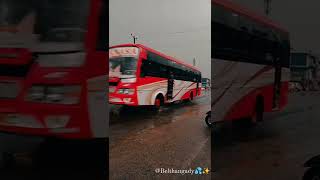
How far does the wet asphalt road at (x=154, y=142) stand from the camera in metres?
2.95

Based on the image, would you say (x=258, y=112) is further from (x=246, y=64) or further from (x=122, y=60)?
(x=122, y=60)

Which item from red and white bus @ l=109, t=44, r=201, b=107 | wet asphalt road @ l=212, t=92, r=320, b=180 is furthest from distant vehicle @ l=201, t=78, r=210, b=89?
wet asphalt road @ l=212, t=92, r=320, b=180

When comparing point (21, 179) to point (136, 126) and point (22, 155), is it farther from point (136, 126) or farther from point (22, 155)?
point (136, 126)

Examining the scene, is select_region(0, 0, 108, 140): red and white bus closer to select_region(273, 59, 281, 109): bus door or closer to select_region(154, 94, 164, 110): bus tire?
select_region(154, 94, 164, 110): bus tire

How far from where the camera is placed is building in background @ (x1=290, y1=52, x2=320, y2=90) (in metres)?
3.24

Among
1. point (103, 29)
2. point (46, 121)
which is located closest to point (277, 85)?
point (103, 29)

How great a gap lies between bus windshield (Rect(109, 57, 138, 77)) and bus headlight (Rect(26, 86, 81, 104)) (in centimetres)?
42

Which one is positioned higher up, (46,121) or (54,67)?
→ (54,67)

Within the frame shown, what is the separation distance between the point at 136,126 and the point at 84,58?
84cm

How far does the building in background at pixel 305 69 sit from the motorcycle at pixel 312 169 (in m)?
0.78

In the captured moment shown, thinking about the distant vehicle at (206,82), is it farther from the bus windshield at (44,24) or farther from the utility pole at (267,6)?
the bus windshield at (44,24)

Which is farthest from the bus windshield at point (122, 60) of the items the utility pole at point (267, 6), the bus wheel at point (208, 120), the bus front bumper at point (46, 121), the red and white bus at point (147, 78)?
the utility pole at point (267, 6)

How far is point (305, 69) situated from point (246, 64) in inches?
24.0

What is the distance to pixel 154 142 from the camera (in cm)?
295
